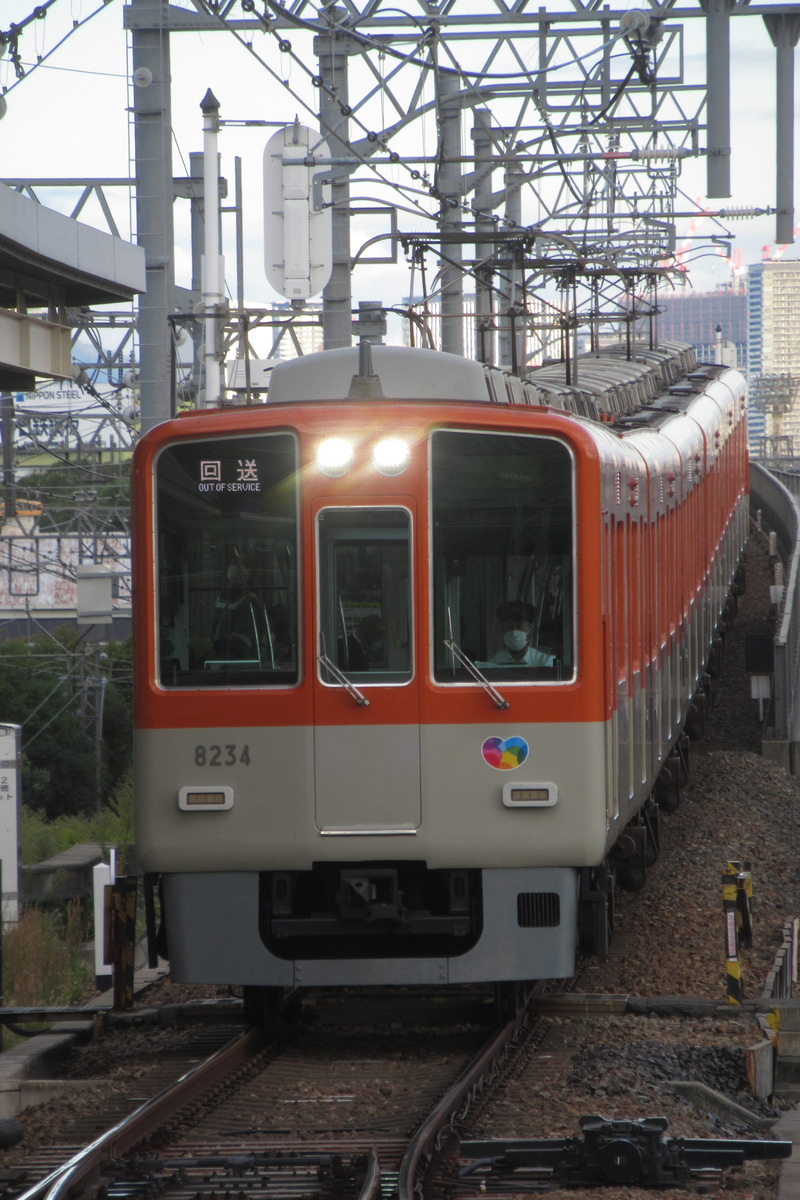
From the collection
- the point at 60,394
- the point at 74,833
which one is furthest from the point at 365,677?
the point at 60,394

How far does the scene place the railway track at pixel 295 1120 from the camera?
17.2ft

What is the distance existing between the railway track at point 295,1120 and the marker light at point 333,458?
7.93 ft

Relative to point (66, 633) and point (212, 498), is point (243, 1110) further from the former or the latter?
point (66, 633)

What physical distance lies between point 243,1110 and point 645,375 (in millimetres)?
12470

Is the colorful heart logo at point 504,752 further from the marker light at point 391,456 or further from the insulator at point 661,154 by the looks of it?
the insulator at point 661,154

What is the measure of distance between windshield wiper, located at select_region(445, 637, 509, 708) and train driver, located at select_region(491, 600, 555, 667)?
93mm

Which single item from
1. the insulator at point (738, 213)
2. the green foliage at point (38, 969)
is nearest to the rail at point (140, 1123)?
the green foliage at point (38, 969)

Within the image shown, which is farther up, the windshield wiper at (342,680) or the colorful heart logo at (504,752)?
the windshield wiper at (342,680)

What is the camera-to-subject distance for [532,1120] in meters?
5.95

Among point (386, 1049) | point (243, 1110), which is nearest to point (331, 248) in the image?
point (386, 1049)

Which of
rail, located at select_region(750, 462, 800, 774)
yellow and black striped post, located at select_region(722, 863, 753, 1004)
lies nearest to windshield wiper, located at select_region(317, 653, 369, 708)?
yellow and black striped post, located at select_region(722, 863, 753, 1004)

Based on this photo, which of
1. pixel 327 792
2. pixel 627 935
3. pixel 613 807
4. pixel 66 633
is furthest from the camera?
pixel 66 633

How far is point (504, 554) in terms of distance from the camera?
7105 mm

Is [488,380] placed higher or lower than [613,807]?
higher
